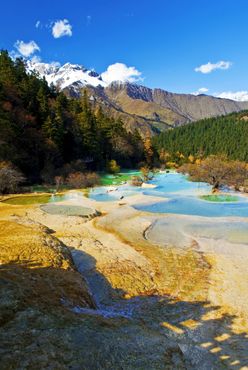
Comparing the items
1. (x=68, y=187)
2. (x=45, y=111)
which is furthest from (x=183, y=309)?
(x=45, y=111)

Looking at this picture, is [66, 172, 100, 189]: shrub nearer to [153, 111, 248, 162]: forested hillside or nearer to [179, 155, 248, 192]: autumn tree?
[179, 155, 248, 192]: autumn tree

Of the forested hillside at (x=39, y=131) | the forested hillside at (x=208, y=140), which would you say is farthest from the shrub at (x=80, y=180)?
the forested hillside at (x=208, y=140)

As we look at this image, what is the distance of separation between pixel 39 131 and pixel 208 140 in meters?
103

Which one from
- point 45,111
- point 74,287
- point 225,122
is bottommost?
point 74,287

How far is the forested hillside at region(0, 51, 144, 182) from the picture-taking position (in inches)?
1826

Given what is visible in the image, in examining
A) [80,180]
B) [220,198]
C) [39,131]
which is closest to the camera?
[220,198]

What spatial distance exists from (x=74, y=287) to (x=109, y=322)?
9.45 feet

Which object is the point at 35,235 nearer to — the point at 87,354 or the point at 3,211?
the point at 87,354

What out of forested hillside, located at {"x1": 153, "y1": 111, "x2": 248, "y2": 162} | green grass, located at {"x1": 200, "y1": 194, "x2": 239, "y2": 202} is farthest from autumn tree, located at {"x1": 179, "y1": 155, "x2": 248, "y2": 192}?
forested hillside, located at {"x1": 153, "y1": 111, "x2": 248, "y2": 162}

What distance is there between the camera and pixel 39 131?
51.7 m

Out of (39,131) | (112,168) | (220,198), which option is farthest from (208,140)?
(220,198)

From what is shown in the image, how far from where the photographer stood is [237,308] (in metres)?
12.3

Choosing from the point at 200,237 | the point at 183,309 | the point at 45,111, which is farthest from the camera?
the point at 45,111

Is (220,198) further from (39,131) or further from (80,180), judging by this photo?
(39,131)
